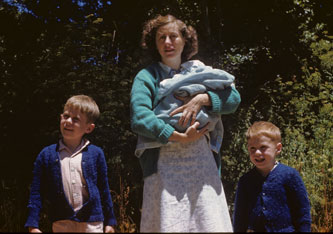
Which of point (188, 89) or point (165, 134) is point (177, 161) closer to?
point (165, 134)

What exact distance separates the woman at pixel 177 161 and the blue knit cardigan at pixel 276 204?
0.23 m

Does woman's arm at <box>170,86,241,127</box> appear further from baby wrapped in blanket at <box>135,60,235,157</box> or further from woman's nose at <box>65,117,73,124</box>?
woman's nose at <box>65,117,73,124</box>

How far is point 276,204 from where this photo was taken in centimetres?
224

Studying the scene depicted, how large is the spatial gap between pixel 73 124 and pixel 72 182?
0.37m

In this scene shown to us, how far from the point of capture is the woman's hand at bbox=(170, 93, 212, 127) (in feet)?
6.90

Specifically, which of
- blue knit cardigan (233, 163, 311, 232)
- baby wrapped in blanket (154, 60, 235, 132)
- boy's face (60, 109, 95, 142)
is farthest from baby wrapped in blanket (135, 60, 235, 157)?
blue knit cardigan (233, 163, 311, 232)

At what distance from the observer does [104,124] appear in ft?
12.5

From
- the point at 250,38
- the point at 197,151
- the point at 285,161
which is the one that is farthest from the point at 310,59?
the point at 197,151

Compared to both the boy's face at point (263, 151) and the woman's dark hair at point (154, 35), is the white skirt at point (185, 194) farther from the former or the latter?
the woman's dark hair at point (154, 35)

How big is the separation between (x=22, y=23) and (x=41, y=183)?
8.97ft

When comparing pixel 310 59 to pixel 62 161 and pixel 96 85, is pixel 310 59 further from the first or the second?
pixel 62 161

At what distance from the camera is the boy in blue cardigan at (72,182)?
212 centimetres

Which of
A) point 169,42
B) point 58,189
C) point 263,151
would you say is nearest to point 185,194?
point 263,151

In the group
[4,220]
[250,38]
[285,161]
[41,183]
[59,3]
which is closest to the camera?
[41,183]
